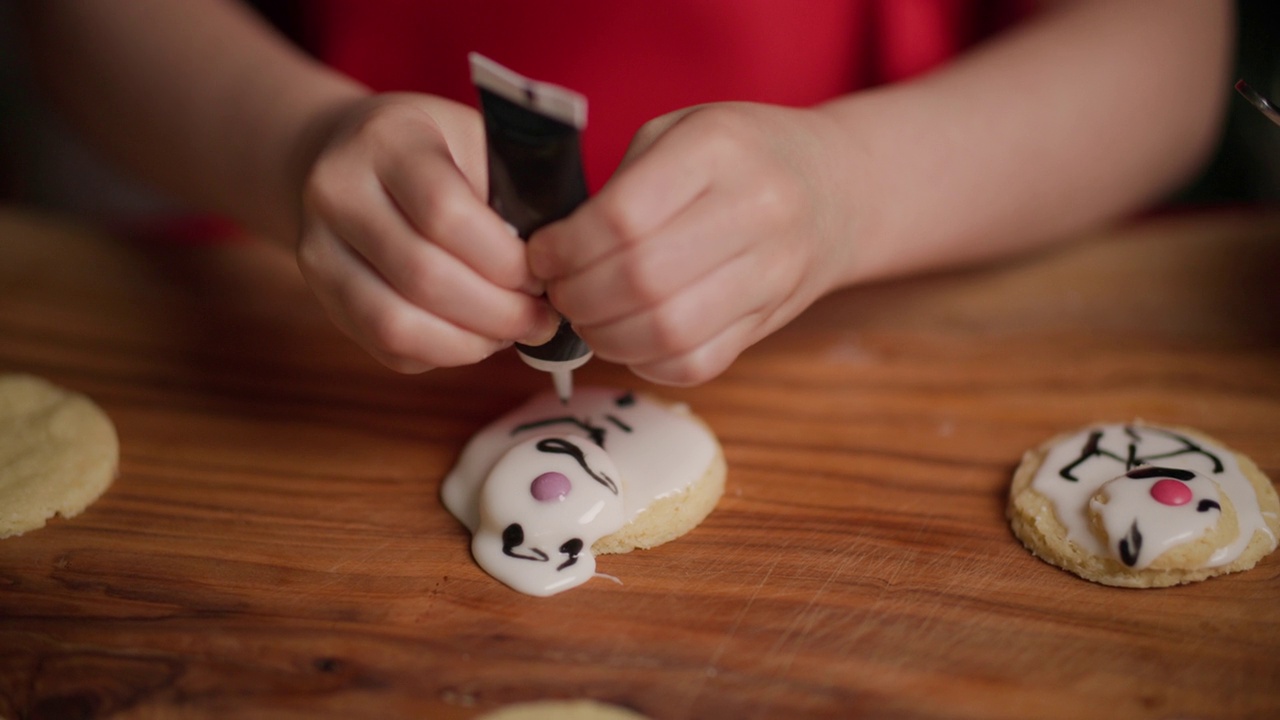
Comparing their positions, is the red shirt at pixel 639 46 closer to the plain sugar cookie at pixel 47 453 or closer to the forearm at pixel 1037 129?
the forearm at pixel 1037 129

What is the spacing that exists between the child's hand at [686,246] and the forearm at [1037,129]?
0.54 ft

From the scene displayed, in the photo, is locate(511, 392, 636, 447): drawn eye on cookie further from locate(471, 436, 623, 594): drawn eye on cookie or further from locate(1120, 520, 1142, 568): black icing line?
locate(1120, 520, 1142, 568): black icing line

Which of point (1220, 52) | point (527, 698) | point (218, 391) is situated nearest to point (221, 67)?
point (218, 391)

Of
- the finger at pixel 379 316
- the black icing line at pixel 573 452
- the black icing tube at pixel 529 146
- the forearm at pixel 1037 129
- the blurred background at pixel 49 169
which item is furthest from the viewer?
the blurred background at pixel 49 169

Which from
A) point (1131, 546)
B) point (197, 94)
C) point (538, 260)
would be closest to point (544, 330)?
point (538, 260)

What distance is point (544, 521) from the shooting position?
68 cm

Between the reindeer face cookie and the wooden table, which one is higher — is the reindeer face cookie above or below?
above

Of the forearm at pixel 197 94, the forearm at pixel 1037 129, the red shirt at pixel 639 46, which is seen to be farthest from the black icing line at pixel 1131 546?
the forearm at pixel 197 94

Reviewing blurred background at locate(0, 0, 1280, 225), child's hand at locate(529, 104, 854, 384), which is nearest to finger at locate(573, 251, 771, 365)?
child's hand at locate(529, 104, 854, 384)

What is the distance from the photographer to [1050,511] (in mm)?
699

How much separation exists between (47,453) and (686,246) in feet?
1.97

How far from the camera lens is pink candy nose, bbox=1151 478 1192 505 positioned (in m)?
0.65

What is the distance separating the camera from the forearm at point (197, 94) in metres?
0.84

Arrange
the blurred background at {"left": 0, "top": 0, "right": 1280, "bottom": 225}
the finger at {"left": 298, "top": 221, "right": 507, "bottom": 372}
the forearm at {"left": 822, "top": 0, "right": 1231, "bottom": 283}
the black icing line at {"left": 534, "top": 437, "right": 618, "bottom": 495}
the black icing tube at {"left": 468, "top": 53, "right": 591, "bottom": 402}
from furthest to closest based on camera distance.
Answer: the blurred background at {"left": 0, "top": 0, "right": 1280, "bottom": 225} → the forearm at {"left": 822, "top": 0, "right": 1231, "bottom": 283} → the black icing line at {"left": 534, "top": 437, "right": 618, "bottom": 495} → the finger at {"left": 298, "top": 221, "right": 507, "bottom": 372} → the black icing tube at {"left": 468, "top": 53, "right": 591, "bottom": 402}
